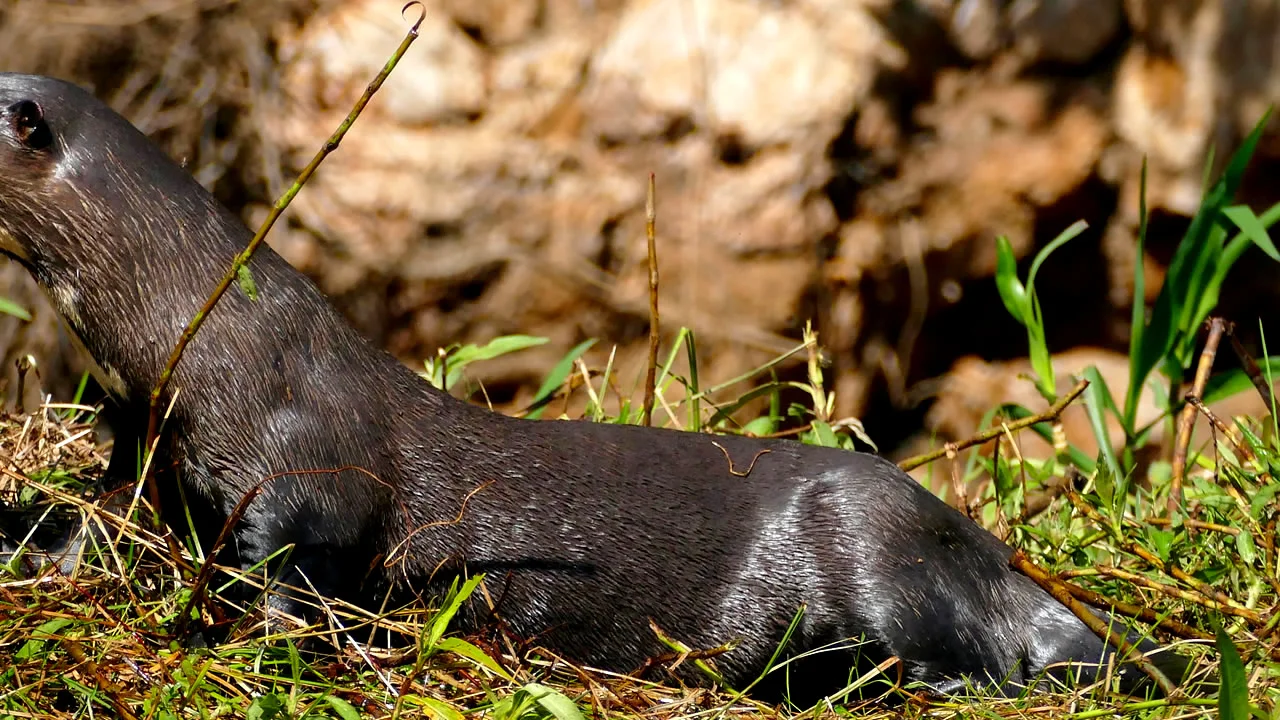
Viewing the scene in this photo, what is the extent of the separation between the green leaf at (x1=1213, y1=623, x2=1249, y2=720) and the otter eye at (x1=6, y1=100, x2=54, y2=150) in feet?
5.94

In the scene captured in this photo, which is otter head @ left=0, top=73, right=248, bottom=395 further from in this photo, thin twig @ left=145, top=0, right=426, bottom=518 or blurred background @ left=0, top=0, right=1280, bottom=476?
blurred background @ left=0, top=0, right=1280, bottom=476

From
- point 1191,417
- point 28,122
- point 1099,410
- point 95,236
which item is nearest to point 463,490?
point 95,236

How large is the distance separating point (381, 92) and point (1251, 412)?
3.41 m

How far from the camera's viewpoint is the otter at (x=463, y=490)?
2.03 m

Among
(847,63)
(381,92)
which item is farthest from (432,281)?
(847,63)

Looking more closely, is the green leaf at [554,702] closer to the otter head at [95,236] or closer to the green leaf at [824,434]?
the otter head at [95,236]

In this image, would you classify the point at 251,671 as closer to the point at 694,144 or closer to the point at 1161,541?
the point at 1161,541

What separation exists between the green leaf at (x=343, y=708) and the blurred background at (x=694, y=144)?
305cm

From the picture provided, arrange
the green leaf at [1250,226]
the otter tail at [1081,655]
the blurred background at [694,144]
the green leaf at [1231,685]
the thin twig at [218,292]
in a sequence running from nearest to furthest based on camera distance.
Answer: the green leaf at [1231,685] → the thin twig at [218,292] → the otter tail at [1081,655] → the green leaf at [1250,226] → the blurred background at [694,144]

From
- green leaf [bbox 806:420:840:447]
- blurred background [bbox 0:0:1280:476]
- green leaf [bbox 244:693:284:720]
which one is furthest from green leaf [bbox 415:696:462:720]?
blurred background [bbox 0:0:1280:476]

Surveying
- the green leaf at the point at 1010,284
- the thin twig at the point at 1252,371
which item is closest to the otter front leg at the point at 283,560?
the thin twig at the point at 1252,371

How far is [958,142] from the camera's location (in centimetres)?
498

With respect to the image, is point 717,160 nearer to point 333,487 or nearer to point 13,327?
point 13,327

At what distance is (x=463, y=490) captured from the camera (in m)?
2.19
